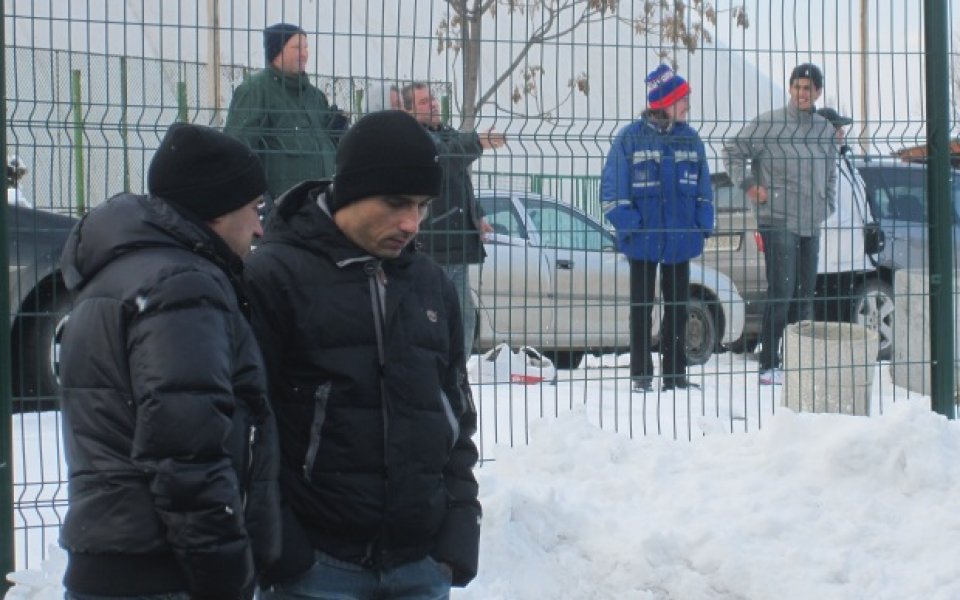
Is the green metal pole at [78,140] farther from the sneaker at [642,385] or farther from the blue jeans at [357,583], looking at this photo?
the sneaker at [642,385]

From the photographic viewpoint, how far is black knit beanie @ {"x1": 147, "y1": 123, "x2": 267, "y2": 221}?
291 centimetres

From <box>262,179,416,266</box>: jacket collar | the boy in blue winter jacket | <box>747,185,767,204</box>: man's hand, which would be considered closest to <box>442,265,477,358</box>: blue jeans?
the boy in blue winter jacket

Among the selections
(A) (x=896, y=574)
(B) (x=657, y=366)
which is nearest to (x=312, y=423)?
(A) (x=896, y=574)

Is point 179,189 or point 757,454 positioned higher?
point 179,189

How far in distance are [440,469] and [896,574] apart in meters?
2.63

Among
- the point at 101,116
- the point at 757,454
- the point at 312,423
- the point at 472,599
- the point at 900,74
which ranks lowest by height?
the point at 472,599

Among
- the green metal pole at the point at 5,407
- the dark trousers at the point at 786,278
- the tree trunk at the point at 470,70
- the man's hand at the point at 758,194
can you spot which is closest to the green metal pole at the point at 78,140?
the green metal pole at the point at 5,407

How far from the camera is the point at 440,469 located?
3.15m

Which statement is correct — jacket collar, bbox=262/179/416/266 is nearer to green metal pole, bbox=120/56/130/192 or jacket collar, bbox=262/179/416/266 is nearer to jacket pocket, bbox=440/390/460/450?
Result: jacket pocket, bbox=440/390/460/450

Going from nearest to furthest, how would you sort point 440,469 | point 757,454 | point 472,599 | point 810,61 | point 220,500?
point 220,500 → point 440,469 → point 472,599 → point 757,454 → point 810,61

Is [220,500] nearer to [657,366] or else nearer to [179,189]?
[179,189]

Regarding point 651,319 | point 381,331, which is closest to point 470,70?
point 651,319

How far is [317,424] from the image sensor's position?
3008 millimetres

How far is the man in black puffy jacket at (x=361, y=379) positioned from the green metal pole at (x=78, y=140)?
2192 millimetres
